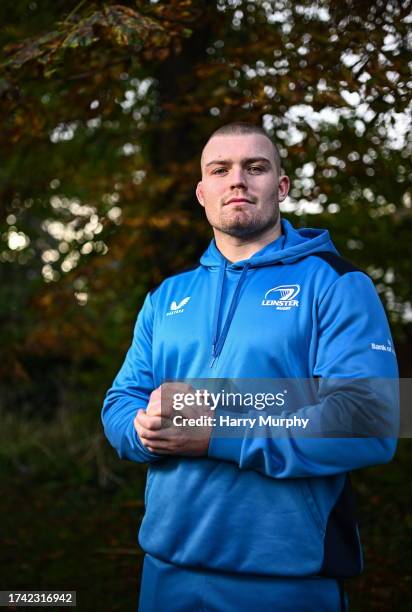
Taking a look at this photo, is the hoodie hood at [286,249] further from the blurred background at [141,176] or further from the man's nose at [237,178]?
the blurred background at [141,176]

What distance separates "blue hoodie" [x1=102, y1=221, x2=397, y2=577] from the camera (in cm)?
268

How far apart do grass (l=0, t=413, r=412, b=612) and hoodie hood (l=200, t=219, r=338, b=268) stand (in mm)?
Result: 3614

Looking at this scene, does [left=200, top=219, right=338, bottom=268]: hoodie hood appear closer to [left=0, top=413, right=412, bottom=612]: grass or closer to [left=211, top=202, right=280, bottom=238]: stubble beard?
[left=211, top=202, right=280, bottom=238]: stubble beard

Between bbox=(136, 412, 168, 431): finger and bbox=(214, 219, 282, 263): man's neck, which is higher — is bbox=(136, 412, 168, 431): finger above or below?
below

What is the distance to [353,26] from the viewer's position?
465cm

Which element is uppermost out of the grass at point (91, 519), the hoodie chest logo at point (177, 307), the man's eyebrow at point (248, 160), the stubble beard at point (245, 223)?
the man's eyebrow at point (248, 160)

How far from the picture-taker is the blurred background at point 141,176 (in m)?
4.78

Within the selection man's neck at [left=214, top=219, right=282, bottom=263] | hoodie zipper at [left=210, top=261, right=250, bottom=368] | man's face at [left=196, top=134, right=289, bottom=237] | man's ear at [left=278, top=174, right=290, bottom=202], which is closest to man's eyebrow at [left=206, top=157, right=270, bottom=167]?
man's face at [left=196, top=134, right=289, bottom=237]

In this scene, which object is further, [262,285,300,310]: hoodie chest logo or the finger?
[262,285,300,310]: hoodie chest logo

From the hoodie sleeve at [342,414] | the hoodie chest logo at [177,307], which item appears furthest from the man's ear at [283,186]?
the hoodie sleeve at [342,414]

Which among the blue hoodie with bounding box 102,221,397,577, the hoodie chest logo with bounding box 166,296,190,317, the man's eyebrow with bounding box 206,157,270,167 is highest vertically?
the man's eyebrow with bounding box 206,157,270,167

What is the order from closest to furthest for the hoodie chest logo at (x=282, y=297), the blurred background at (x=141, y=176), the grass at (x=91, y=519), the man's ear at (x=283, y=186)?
the hoodie chest logo at (x=282, y=297) → the man's ear at (x=283, y=186) → the blurred background at (x=141, y=176) → the grass at (x=91, y=519)

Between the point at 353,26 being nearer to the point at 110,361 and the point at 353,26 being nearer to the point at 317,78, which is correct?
the point at 317,78

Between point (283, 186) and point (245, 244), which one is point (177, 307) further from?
point (283, 186)
